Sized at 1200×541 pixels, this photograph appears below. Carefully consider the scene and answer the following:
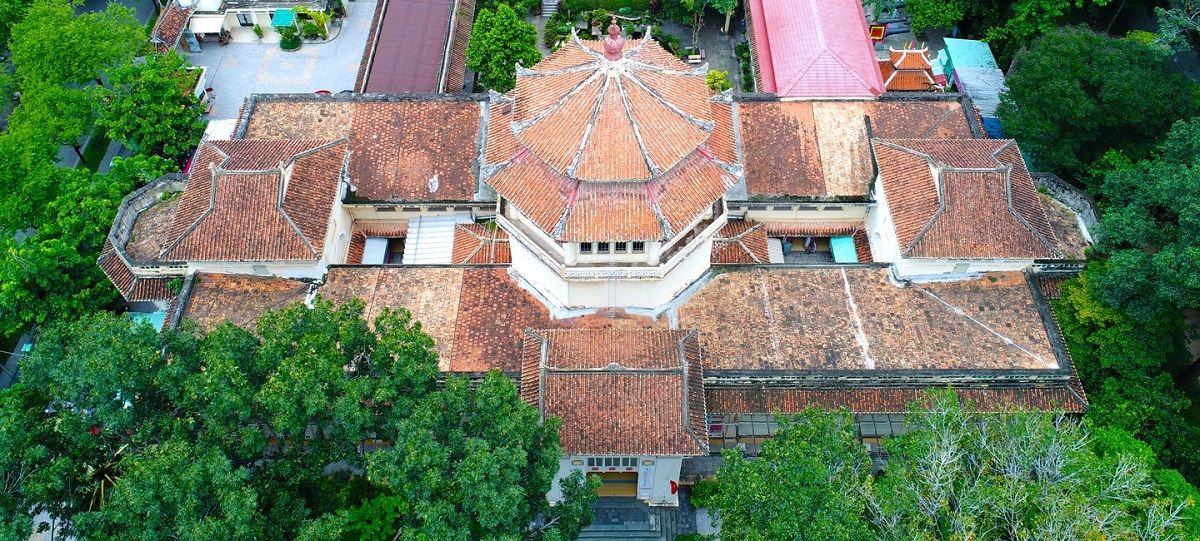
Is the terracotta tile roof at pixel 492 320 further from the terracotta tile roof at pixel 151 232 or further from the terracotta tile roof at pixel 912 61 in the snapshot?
the terracotta tile roof at pixel 912 61

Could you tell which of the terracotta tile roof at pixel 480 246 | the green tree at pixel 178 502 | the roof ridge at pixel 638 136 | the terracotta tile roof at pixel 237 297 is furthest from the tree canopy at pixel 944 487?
the terracotta tile roof at pixel 237 297

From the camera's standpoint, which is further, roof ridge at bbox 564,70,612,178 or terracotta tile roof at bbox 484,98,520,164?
terracotta tile roof at bbox 484,98,520,164

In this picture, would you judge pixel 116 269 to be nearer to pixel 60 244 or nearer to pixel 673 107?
pixel 60 244

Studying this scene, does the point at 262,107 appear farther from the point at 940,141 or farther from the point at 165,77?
the point at 940,141

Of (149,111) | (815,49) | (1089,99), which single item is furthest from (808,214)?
(149,111)

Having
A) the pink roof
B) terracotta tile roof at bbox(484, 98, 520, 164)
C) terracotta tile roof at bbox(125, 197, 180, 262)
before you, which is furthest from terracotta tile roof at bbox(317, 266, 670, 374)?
the pink roof

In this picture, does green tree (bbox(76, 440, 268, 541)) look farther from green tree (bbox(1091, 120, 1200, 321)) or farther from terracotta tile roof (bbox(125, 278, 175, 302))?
green tree (bbox(1091, 120, 1200, 321))
